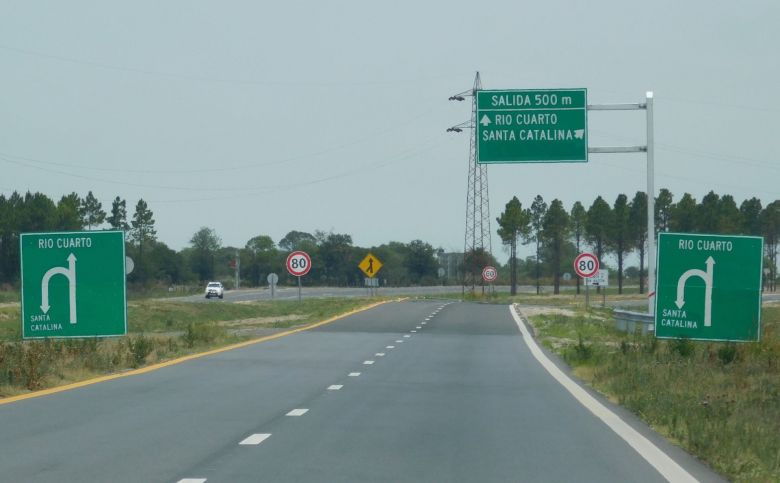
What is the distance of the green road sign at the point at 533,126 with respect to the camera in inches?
1282

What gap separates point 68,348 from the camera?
2505cm

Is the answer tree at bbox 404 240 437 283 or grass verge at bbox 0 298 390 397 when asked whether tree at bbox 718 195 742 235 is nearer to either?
grass verge at bbox 0 298 390 397

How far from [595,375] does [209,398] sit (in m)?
7.50

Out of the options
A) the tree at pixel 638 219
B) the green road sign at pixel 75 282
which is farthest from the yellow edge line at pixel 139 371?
the tree at pixel 638 219

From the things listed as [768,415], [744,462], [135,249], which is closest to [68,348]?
[768,415]

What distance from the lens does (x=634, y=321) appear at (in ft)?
118

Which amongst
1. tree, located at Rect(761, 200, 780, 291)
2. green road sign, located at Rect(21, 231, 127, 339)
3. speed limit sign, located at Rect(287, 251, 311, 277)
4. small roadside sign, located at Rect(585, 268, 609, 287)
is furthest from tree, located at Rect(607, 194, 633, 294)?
green road sign, located at Rect(21, 231, 127, 339)

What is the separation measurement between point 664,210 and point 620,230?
42.9ft

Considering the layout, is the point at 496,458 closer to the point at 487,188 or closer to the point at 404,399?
the point at 404,399

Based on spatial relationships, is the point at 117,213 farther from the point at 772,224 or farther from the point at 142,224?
the point at 772,224

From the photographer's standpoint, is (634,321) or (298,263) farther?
(298,263)

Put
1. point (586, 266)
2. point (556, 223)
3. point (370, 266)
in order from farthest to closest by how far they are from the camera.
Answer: point (556, 223), point (370, 266), point (586, 266)

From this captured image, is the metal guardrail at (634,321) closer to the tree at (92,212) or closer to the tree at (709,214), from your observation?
the tree at (709,214)

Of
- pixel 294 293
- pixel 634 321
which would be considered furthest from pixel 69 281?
pixel 294 293
